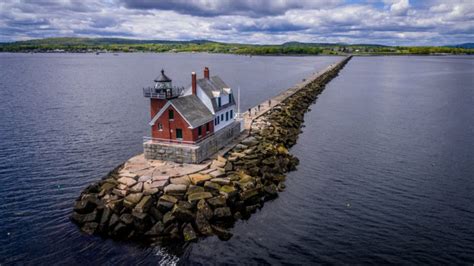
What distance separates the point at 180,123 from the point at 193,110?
2280mm

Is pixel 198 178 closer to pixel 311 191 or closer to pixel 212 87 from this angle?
pixel 311 191

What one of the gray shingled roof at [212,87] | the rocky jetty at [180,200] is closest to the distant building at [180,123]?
→ the gray shingled roof at [212,87]

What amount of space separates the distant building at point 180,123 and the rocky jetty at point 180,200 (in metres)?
2.51

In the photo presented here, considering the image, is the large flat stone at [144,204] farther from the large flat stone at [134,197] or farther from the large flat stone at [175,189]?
the large flat stone at [175,189]

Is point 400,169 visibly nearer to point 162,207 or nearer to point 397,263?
point 397,263

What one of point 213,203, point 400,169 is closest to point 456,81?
point 400,169

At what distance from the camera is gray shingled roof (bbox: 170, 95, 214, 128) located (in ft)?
111

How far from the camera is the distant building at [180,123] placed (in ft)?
110

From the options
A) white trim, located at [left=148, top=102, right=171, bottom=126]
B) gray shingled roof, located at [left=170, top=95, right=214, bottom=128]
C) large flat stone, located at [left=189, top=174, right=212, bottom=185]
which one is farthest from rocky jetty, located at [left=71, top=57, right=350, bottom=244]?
white trim, located at [left=148, top=102, right=171, bottom=126]

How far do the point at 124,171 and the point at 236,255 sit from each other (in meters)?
13.2

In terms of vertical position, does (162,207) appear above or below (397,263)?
above

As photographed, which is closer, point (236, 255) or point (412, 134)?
point (236, 255)

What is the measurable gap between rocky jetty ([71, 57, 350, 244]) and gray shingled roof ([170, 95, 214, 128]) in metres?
4.04

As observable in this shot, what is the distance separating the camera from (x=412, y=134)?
176 ft
